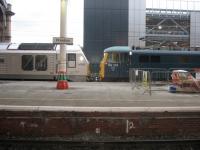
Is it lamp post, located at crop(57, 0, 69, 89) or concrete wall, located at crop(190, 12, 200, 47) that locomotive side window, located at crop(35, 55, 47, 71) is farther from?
concrete wall, located at crop(190, 12, 200, 47)

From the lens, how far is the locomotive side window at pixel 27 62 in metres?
31.5

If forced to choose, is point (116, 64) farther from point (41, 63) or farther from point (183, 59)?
point (41, 63)

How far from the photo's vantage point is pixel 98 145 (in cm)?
1148

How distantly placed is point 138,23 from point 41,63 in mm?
28159

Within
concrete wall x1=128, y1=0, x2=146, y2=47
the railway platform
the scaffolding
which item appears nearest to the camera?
the railway platform

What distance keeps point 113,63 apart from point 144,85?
488 inches

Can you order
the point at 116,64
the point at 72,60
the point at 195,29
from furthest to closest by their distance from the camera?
the point at 195,29
the point at 116,64
the point at 72,60

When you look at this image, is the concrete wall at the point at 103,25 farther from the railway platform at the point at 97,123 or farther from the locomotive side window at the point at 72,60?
the railway platform at the point at 97,123

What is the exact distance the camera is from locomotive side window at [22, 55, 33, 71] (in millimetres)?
31453

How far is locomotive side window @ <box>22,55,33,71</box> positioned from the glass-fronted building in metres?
24.6

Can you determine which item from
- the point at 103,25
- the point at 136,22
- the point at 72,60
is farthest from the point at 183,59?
the point at 103,25

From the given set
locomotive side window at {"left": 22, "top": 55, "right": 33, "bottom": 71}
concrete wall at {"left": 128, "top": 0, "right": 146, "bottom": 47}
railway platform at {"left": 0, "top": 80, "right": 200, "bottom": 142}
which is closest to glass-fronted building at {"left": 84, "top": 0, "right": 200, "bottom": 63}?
concrete wall at {"left": 128, "top": 0, "right": 146, "bottom": 47}

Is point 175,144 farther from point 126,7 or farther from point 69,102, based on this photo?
point 126,7

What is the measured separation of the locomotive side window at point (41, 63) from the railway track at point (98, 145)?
66.3ft
